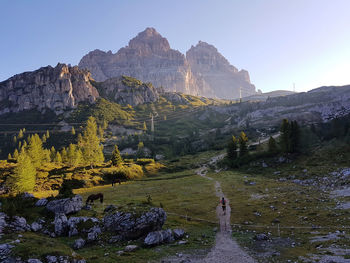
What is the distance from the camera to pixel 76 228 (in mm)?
25547

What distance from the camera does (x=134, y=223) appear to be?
24594mm

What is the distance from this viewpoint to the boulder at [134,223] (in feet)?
80.1

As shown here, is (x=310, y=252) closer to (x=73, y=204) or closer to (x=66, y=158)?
(x=73, y=204)

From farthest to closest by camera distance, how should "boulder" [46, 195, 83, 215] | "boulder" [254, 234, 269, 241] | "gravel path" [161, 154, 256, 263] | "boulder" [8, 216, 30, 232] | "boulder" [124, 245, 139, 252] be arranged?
1. "boulder" [46, 195, 83, 215]
2. "boulder" [254, 234, 269, 241]
3. "boulder" [8, 216, 30, 232]
4. "boulder" [124, 245, 139, 252]
5. "gravel path" [161, 154, 256, 263]

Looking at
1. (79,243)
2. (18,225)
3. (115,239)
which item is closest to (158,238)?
(115,239)

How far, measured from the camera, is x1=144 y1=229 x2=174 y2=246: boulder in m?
22.4

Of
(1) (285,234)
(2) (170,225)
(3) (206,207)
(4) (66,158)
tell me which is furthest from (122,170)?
(1) (285,234)

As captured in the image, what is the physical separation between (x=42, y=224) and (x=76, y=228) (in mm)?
4516

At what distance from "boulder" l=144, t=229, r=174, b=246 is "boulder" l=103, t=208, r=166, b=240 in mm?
1720

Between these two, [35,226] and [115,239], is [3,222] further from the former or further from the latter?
[115,239]

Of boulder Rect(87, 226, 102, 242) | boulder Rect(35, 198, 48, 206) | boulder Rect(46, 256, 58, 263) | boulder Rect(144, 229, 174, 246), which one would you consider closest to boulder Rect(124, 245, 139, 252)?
boulder Rect(144, 229, 174, 246)

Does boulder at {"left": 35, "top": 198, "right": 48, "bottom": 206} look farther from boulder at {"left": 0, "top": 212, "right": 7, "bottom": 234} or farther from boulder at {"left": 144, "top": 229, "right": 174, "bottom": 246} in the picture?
boulder at {"left": 144, "top": 229, "right": 174, "bottom": 246}

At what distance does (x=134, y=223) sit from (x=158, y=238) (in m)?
3.44

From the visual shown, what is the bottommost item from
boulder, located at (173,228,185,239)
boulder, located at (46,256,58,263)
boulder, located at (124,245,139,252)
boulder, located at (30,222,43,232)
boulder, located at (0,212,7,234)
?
boulder, located at (173,228,185,239)
